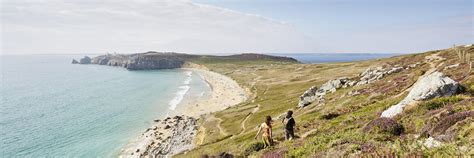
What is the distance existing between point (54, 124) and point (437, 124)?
96.0 metres

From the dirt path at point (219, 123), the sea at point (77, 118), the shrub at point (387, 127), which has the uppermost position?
the shrub at point (387, 127)

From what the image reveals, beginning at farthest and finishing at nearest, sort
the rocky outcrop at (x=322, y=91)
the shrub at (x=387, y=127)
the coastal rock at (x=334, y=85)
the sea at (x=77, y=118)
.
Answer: the coastal rock at (x=334, y=85)
the sea at (x=77, y=118)
the rocky outcrop at (x=322, y=91)
the shrub at (x=387, y=127)

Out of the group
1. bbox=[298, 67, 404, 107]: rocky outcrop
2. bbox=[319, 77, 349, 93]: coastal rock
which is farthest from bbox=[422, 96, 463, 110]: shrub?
bbox=[319, 77, 349, 93]: coastal rock

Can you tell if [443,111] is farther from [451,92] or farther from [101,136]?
[101,136]

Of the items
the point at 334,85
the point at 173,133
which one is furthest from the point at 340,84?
the point at 173,133

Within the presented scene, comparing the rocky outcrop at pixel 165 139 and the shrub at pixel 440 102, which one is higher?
the shrub at pixel 440 102

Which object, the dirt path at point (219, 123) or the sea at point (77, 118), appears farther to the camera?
the sea at point (77, 118)

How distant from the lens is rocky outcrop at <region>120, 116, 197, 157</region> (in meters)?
68.7

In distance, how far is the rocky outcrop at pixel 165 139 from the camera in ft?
225

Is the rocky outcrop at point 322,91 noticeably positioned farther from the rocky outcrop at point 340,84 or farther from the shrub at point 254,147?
the shrub at point 254,147

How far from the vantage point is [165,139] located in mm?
78750

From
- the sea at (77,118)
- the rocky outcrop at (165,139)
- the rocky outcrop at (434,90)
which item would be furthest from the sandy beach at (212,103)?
the rocky outcrop at (434,90)

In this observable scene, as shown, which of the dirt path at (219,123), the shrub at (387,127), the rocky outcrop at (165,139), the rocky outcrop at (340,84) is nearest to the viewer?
the shrub at (387,127)

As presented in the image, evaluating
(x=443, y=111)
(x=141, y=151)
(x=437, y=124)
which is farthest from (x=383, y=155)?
(x=141, y=151)
